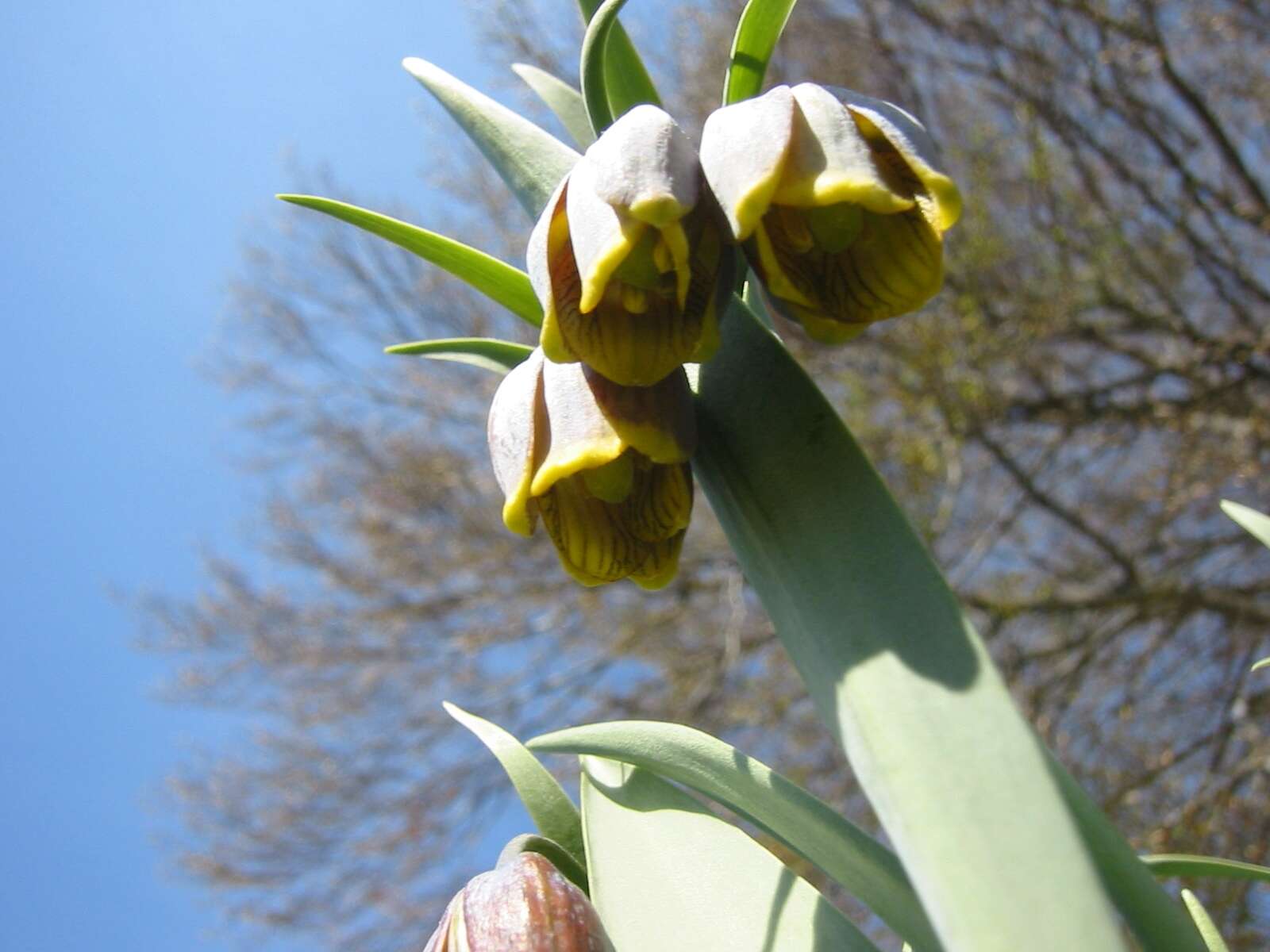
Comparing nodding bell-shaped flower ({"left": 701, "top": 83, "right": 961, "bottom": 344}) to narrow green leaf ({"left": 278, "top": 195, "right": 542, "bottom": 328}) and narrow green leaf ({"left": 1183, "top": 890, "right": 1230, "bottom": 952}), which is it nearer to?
narrow green leaf ({"left": 278, "top": 195, "right": 542, "bottom": 328})

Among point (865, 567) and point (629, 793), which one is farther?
point (629, 793)

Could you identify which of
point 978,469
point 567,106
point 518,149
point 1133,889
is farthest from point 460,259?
point 978,469

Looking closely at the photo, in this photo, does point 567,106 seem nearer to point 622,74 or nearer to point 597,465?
point 622,74

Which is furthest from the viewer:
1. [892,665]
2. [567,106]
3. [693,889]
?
[567,106]

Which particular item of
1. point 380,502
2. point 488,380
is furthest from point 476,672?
point 488,380

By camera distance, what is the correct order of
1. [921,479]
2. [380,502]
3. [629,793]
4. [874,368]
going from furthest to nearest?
[380,502] < [874,368] < [921,479] < [629,793]

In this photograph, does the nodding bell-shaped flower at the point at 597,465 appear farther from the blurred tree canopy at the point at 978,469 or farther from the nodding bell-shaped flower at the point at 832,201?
the blurred tree canopy at the point at 978,469

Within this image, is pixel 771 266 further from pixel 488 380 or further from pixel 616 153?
pixel 488 380
